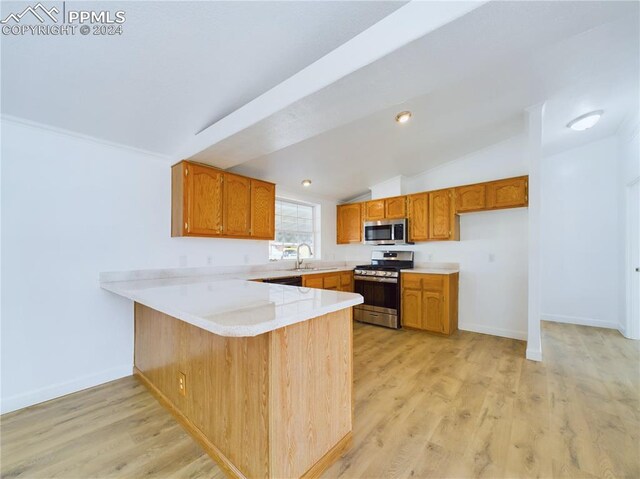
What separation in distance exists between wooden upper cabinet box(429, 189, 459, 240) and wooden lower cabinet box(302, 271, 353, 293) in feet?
4.95

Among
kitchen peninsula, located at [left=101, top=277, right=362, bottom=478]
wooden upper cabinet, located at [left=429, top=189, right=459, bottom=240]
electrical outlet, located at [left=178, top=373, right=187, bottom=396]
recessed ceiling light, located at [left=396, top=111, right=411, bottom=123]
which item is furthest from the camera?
wooden upper cabinet, located at [left=429, top=189, right=459, bottom=240]

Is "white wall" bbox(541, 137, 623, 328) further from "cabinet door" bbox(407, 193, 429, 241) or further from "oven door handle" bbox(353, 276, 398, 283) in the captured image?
"oven door handle" bbox(353, 276, 398, 283)

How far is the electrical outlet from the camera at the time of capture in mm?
1878

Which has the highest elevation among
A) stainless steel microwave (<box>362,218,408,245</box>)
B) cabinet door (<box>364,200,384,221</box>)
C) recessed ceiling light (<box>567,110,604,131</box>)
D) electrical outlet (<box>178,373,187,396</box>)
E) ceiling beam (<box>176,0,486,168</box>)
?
recessed ceiling light (<box>567,110,604,131</box>)

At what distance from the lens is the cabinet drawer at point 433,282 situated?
378 cm

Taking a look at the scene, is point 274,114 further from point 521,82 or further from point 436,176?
point 436,176

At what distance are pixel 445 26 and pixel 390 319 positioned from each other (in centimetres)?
367

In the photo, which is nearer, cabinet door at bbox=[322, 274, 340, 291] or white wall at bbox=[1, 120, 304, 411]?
white wall at bbox=[1, 120, 304, 411]

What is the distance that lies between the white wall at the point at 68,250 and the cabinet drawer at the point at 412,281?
129 inches

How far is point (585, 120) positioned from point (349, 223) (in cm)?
350

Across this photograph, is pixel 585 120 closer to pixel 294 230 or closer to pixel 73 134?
pixel 294 230

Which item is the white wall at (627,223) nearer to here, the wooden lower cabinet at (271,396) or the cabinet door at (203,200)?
the wooden lower cabinet at (271,396)

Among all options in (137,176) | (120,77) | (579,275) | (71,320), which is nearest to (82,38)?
(120,77)

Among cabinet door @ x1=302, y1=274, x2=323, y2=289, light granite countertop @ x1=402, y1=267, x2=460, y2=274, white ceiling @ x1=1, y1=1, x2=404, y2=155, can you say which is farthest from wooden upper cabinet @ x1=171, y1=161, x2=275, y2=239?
light granite countertop @ x1=402, y1=267, x2=460, y2=274
